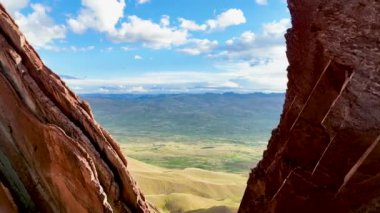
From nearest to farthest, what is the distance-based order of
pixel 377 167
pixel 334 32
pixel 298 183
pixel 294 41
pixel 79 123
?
pixel 377 167, pixel 334 32, pixel 298 183, pixel 79 123, pixel 294 41

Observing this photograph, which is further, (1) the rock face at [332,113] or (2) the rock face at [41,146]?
(2) the rock face at [41,146]

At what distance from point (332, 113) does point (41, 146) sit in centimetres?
1824

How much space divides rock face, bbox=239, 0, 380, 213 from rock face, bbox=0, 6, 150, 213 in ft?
41.0

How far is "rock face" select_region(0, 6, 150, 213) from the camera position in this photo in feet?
104

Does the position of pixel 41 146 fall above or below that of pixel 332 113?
below

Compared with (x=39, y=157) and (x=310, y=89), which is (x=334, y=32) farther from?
(x=39, y=157)

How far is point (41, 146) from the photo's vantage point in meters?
32.5

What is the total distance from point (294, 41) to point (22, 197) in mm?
22055

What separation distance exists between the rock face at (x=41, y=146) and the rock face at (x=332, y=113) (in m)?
12.5

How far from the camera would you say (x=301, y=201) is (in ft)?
104

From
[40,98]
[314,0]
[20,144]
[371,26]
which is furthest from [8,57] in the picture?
[371,26]

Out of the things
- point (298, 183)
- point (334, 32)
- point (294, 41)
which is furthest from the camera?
point (294, 41)

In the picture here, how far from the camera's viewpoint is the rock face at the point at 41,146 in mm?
31781

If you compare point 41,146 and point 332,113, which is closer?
point 332,113
